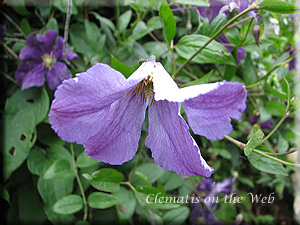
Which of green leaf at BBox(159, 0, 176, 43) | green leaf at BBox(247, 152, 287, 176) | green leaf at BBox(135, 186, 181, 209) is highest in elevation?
green leaf at BBox(159, 0, 176, 43)

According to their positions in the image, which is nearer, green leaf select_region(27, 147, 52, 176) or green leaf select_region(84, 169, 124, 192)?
green leaf select_region(84, 169, 124, 192)

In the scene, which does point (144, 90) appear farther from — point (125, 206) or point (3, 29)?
point (3, 29)

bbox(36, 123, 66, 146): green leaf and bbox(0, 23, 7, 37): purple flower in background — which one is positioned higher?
bbox(0, 23, 7, 37): purple flower in background

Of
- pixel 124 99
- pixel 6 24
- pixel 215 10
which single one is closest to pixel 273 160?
pixel 124 99

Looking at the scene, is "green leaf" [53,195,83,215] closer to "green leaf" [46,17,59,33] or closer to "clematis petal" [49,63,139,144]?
"clematis petal" [49,63,139,144]

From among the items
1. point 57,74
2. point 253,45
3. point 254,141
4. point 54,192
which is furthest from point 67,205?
point 253,45

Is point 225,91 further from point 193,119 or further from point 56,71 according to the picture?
point 56,71

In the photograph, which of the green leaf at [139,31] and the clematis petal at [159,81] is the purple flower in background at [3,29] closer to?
the green leaf at [139,31]

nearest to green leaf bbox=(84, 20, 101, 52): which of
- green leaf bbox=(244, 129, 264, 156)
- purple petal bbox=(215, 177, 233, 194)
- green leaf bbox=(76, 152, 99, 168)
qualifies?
green leaf bbox=(76, 152, 99, 168)
